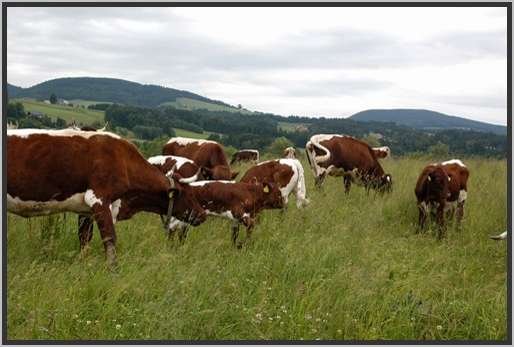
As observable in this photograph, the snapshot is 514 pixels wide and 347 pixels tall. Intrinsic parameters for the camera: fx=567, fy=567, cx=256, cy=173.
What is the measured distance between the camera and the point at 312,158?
14445 millimetres

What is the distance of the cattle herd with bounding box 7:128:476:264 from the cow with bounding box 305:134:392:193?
10.6ft

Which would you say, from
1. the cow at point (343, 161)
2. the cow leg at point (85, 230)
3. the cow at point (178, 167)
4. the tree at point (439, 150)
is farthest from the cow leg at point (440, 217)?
the tree at point (439, 150)

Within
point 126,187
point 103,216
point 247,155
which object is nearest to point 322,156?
point 126,187

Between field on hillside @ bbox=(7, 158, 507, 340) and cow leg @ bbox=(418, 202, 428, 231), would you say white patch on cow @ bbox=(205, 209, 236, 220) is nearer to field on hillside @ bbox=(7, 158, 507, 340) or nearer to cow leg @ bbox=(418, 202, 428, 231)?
field on hillside @ bbox=(7, 158, 507, 340)

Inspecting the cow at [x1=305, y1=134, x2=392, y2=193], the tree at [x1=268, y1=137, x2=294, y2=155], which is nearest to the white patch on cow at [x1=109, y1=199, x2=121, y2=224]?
the cow at [x1=305, y1=134, x2=392, y2=193]

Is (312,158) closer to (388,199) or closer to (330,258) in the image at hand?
(388,199)

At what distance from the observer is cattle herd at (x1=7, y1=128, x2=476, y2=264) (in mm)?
6051

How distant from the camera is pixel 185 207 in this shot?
7543mm

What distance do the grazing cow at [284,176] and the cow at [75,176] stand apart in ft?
13.9

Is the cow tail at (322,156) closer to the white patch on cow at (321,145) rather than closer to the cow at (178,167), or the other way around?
the white patch on cow at (321,145)

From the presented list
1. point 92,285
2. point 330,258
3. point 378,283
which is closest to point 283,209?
point 330,258

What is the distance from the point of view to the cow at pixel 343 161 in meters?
14.2

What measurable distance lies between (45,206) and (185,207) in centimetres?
195

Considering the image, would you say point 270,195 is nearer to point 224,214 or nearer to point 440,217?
point 224,214
